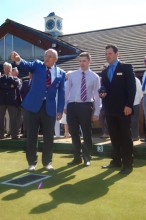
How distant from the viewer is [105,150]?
21.9 feet

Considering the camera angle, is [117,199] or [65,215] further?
[117,199]

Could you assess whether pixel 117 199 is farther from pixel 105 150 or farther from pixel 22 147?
pixel 22 147

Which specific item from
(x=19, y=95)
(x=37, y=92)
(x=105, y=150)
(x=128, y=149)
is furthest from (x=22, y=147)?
(x=128, y=149)

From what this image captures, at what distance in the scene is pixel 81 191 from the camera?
14.0 ft

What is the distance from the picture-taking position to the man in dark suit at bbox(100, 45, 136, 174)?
5168 millimetres

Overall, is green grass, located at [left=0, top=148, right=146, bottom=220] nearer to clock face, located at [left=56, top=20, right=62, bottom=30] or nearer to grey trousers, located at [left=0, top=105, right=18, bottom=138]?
grey trousers, located at [left=0, top=105, right=18, bottom=138]

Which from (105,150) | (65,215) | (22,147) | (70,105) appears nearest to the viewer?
(65,215)

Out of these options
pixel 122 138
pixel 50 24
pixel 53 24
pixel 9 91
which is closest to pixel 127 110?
pixel 122 138

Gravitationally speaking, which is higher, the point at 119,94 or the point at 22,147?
the point at 119,94

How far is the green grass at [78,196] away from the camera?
11.3 ft

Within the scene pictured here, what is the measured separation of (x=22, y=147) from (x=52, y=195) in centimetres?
383

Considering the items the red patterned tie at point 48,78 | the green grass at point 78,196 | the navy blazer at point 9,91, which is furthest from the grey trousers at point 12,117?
the red patterned tie at point 48,78

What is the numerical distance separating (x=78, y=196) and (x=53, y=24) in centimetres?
1812

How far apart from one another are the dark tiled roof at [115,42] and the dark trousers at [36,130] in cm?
593
